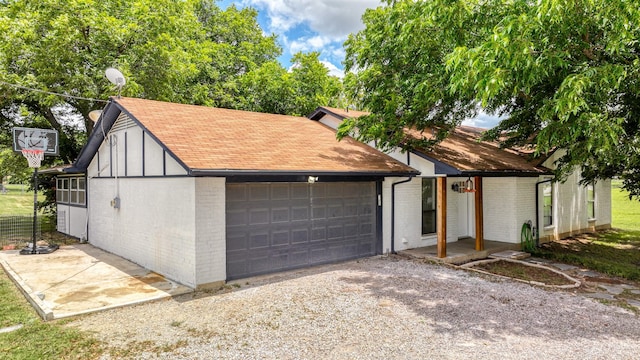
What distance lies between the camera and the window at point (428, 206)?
11.8 m

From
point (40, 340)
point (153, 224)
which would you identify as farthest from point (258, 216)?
point (40, 340)

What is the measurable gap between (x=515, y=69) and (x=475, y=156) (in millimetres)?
5727

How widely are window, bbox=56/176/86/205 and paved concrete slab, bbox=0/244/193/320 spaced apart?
10.8 ft

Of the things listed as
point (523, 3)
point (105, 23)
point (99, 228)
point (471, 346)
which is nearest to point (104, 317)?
point (471, 346)

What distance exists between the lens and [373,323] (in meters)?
5.93

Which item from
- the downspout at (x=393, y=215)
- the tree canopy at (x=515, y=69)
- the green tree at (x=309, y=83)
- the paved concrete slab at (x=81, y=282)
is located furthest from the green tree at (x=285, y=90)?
the paved concrete slab at (x=81, y=282)

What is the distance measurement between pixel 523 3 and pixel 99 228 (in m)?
13.1

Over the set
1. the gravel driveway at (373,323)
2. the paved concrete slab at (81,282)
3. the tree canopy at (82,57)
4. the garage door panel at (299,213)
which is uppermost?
the tree canopy at (82,57)

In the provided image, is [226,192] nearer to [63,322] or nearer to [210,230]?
[210,230]

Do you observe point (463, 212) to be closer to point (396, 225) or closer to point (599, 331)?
point (396, 225)

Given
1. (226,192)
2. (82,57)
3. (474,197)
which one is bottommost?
(474,197)

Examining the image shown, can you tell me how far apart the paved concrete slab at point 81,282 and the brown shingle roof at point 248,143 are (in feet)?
9.17

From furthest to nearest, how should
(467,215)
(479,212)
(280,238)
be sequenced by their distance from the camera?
(467,215) < (479,212) < (280,238)

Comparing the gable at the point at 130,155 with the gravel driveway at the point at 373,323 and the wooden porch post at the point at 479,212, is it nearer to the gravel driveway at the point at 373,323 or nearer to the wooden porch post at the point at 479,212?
the gravel driveway at the point at 373,323
